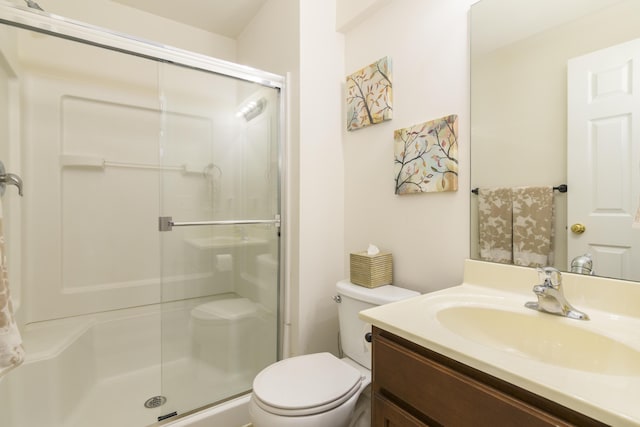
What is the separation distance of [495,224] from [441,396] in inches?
29.0

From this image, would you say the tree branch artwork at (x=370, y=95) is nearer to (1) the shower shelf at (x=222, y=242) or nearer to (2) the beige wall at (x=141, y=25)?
(1) the shower shelf at (x=222, y=242)

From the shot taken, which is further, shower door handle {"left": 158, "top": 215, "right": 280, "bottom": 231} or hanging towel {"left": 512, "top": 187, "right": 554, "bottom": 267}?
shower door handle {"left": 158, "top": 215, "right": 280, "bottom": 231}

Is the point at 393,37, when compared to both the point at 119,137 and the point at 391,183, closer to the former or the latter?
the point at 391,183

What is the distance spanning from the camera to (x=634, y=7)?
2.75 ft

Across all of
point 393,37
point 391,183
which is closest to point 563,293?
point 391,183

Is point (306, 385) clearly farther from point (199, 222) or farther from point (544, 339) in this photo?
point (199, 222)

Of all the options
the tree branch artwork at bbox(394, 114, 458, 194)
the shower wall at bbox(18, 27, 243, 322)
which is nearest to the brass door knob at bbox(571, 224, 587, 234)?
the tree branch artwork at bbox(394, 114, 458, 194)

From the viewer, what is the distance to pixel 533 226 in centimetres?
105

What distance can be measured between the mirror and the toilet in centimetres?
57

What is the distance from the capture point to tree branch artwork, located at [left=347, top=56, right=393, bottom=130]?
151 centimetres

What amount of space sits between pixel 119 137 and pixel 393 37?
1.84m

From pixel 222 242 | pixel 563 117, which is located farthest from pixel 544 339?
pixel 222 242

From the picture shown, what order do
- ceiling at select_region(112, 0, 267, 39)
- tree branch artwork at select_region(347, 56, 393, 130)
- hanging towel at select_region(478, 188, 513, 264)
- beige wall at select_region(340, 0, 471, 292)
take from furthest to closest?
ceiling at select_region(112, 0, 267, 39)
tree branch artwork at select_region(347, 56, 393, 130)
beige wall at select_region(340, 0, 471, 292)
hanging towel at select_region(478, 188, 513, 264)

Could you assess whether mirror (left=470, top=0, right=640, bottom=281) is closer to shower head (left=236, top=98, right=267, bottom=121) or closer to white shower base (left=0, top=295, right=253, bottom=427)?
shower head (left=236, top=98, right=267, bottom=121)
